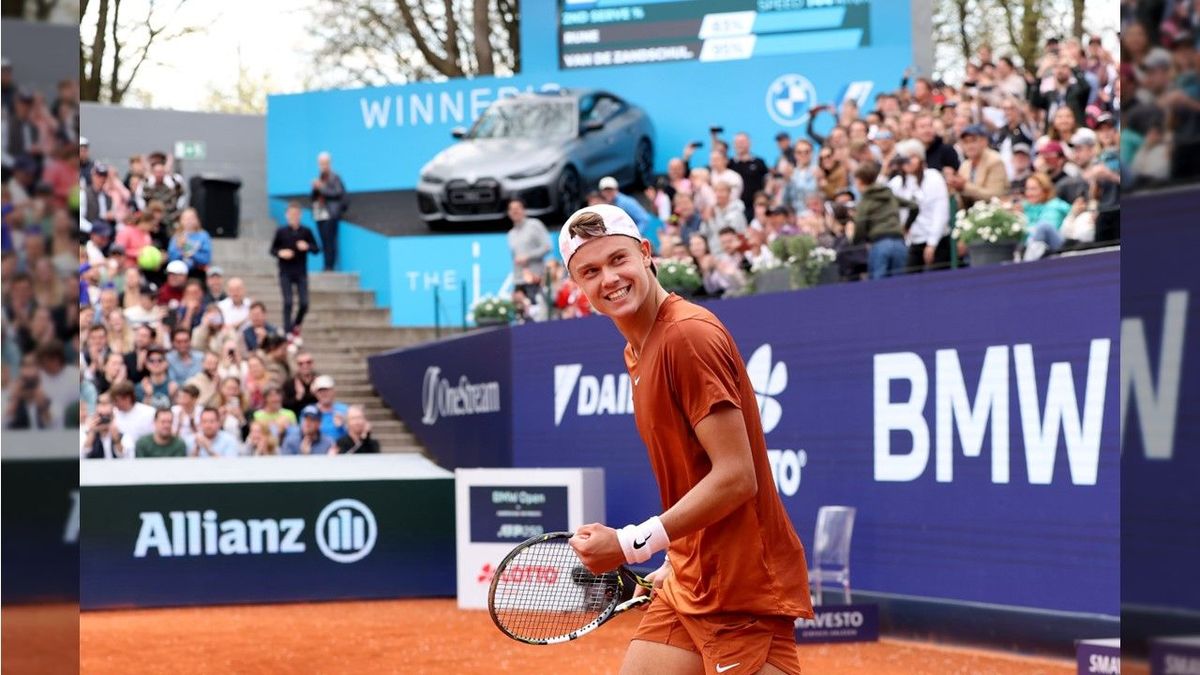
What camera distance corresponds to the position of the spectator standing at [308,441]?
58.0 ft

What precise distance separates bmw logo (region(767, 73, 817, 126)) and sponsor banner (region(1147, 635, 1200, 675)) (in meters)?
19.4

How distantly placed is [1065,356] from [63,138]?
7897 millimetres

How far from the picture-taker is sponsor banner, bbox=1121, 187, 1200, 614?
1.78 metres

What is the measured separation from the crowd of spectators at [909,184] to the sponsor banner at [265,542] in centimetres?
244

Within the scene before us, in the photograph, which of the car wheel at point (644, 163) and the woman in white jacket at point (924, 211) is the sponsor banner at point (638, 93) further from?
the woman in white jacket at point (924, 211)

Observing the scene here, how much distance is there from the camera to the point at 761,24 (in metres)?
21.7

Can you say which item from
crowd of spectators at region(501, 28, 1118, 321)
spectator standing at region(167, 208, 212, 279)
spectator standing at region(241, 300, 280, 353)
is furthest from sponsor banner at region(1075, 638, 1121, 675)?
spectator standing at region(167, 208, 212, 279)

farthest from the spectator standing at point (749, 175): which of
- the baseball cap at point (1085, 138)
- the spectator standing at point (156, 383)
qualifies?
the spectator standing at point (156, 383)

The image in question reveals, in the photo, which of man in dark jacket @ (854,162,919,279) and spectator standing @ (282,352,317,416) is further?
spectator standing @ (282,352,317,416)

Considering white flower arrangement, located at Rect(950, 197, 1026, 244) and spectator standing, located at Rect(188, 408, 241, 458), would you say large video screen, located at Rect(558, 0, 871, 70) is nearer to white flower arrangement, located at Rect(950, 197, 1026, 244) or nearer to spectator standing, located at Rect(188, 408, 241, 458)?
spectator standing, located at Rect(188, 408, 241, 458)

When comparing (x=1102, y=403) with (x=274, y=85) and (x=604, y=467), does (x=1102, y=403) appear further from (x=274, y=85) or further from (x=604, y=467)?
(x=274, y=85)

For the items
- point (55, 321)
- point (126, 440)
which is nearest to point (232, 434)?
point (126, 440)

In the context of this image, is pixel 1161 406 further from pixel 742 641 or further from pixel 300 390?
pixel 300 390

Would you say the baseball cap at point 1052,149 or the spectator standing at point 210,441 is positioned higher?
the baseball cap at point 1052,149
